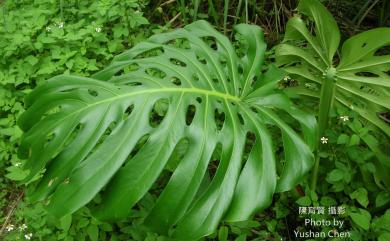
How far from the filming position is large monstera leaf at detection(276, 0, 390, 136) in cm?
147

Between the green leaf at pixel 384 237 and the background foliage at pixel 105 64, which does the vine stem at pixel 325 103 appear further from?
the green leaf at pixel 384 237

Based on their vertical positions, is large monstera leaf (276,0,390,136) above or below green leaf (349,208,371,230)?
above

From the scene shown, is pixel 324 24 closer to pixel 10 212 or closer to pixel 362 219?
pixel 362 219

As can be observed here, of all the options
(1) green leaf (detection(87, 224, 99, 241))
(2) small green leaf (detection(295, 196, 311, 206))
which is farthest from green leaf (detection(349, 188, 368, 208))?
(1) green leaf (detection(87, 224, 99, 241))

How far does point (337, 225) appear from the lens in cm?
157

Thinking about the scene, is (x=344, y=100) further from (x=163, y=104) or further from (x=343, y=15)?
(x=343, y=15)

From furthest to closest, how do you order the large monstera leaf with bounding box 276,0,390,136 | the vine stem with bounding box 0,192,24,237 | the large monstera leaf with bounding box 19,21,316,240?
1. the vine stem with bounding box 0,192,24,237
2. the large monstera leaf with bounding box 276,0,390,136
3. the large monstera leaf with bounding box 19,21,316,240

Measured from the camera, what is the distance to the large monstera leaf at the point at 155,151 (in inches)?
41.9

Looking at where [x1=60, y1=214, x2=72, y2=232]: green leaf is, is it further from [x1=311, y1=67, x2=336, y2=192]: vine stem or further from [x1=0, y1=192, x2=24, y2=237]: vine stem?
[x1=311, y1=67, x2=336, y2=192]: vine stem

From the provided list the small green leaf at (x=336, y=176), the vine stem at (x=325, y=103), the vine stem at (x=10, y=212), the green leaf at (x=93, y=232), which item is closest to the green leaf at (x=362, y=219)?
the small green leaf at (x=336, y=176)

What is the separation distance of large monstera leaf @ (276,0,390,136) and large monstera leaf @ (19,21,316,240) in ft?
0.97

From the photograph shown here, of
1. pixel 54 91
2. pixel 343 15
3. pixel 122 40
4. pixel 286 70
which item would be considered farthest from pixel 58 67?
pixel 343 15

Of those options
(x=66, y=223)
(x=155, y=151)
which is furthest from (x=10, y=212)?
(x=155, y=151)

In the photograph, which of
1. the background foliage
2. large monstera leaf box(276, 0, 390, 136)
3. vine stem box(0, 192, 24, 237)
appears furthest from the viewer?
vine stem box(0, 192, 24, 237)
